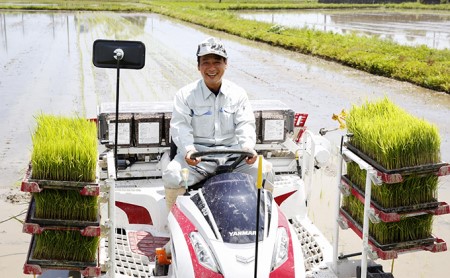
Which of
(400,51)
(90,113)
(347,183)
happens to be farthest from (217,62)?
(400,51)

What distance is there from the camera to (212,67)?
4.26m

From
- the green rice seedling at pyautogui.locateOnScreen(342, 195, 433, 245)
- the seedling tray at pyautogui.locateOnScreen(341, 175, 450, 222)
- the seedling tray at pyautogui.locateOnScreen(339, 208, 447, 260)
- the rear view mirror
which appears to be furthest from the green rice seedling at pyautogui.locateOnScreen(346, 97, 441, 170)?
the rear view mirror

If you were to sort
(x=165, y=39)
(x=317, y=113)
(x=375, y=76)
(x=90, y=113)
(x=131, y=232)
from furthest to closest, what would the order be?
(x=165, y=39)
(x=375, y=76)
(x=317, y=113)
(x=90, y=113)
(x=131, y=232)

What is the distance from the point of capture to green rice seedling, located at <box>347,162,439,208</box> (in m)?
3.72

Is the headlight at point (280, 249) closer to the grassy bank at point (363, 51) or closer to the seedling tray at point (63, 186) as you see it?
the seedling tray at point (63, 186)

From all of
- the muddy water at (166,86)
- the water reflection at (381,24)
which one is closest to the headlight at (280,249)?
the muddy water at (166,86)

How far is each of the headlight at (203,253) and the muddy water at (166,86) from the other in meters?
2.44

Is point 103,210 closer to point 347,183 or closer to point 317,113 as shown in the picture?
point 347,183

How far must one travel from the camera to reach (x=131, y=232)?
16.3 ft

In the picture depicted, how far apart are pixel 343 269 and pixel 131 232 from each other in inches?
68.7

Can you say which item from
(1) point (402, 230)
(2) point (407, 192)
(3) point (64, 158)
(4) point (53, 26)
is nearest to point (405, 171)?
(2) point (407, 192)

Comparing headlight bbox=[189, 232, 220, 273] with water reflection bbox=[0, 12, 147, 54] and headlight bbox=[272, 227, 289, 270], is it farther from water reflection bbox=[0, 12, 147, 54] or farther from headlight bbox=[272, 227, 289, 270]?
water reflection bbox=[0, 12, 147, 54]

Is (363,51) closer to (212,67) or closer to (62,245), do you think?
(212,67)

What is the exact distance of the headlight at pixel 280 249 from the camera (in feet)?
10.8
